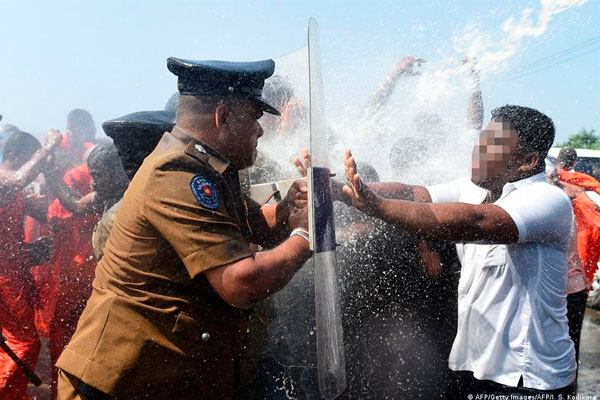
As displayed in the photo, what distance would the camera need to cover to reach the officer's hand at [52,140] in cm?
463

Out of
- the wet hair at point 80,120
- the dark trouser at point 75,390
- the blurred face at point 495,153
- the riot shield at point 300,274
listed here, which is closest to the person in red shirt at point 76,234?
the riot shield at point 300,274

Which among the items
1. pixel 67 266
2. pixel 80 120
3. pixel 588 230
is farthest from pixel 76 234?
pixel 588 230

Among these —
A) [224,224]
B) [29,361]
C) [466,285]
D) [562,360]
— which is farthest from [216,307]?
[29,361]

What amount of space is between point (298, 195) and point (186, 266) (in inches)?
23.5

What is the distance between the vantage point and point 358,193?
2039mm

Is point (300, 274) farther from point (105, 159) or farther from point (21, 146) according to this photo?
point (21, 146)

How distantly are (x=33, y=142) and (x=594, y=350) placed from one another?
6267 millimetres

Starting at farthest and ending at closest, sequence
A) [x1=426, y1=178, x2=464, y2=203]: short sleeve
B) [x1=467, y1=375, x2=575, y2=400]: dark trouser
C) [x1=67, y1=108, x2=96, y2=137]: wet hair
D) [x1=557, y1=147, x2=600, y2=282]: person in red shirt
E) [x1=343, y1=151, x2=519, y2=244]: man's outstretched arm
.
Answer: [x1=67, y1=108, x2=96, y2=137]: wet hair, [x1=557, y1=147, x2=600, y2=282]: person in red shirt, [x1=426, y1=178, x2=464, y2=203]: short sleeve, [x1=467, y1=375, x2=575, y2=400]: dark trouser, [x1=343, y1=151, x2=519, y2=244]: man's outstretched arm

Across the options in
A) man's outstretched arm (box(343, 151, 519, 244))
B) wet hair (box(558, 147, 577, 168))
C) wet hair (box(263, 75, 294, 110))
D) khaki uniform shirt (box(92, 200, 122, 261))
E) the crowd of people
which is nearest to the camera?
the crowd of people

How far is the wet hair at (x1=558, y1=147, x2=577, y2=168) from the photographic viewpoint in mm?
5996

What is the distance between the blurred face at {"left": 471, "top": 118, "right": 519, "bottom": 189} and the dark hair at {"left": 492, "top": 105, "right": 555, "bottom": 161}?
0.03 meters

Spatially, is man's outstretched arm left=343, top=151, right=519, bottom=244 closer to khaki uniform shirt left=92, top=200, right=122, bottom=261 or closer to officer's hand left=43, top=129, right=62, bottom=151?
khaki uniform shirt left=92, top=200, right=122, bottom=261

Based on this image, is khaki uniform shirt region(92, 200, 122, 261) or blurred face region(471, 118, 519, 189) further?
khaki uniform shirt region(92, 200, 122, 261)

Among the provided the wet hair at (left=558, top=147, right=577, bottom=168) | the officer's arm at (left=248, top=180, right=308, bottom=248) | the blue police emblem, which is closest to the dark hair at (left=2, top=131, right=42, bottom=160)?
the officer's arm at (left=248, top=180, right=308, bottom=248)
